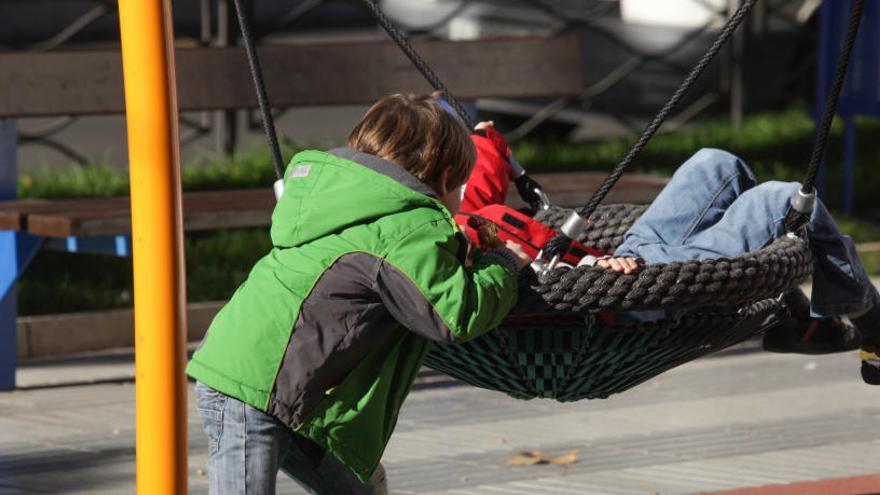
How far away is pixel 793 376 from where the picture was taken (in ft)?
18.4

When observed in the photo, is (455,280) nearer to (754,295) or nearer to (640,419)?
(754,295)

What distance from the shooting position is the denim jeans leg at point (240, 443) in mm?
2736

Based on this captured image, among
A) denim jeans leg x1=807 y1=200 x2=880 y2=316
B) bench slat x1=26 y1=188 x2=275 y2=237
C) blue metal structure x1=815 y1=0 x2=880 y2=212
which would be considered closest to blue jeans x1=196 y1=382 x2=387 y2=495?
denim jeans leg x1=807 y1=200 x2=880 y2=316

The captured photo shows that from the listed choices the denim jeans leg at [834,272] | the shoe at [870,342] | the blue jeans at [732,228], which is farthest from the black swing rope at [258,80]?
the shoe at [870,342]

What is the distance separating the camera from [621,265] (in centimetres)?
292

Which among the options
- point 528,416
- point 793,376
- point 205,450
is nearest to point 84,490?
point 205,450

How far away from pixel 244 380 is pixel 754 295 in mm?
962

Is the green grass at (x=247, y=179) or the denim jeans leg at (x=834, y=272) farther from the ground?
the denim jeans leg at (x=834, y=272)

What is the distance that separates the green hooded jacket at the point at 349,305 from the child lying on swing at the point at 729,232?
440 mm

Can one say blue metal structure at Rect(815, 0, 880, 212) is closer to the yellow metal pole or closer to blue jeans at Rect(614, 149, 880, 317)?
blue jeans at Rect(614, 149, 880, 317)

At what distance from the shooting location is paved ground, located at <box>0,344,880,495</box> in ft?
14.2

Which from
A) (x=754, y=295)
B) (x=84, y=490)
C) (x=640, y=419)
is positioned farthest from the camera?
(x=640, y=419)

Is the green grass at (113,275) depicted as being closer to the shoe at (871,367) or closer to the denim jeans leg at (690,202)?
the denim jeans leg at (690,202)

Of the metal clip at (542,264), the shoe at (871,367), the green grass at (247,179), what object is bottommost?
the green grass at (247,179)
